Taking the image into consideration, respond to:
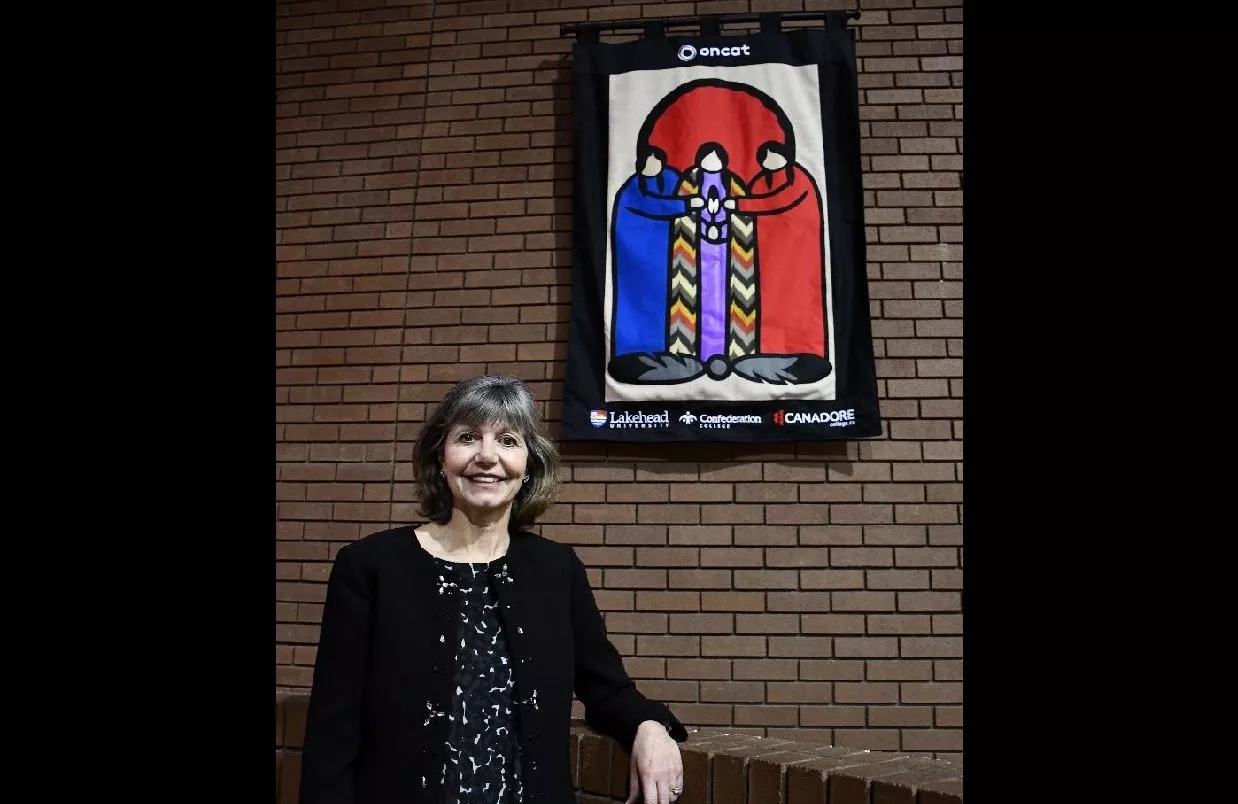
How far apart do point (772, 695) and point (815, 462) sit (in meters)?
0.79

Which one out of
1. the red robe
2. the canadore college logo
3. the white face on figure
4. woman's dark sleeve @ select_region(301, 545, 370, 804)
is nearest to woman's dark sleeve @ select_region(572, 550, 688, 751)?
woman's dark sleeve @ select_region(301, 545, 370, 804)

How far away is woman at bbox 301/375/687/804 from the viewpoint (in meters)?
1.56

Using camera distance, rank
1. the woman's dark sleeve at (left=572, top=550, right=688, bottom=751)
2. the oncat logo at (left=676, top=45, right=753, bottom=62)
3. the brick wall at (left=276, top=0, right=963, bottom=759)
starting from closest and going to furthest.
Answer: the woman's dark sleeve at (left=572, top=550, right=688, bottom=751) < the brick wall at (left=276, top=0, right=963, bottom=759) < the oncat logo at (left=676, top=45, right=753, bottom=62)

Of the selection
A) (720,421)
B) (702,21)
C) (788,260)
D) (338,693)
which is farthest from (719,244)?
(338,693)

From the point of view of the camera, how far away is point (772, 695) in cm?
274

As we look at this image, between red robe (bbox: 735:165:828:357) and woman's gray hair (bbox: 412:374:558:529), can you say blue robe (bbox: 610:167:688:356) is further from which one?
woman's gray hair (bbox: 412:374:558:529)

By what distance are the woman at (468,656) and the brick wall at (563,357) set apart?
3.52 ft

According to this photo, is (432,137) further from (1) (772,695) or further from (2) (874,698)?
(2) (874,698)

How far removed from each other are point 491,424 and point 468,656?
47 centimetres

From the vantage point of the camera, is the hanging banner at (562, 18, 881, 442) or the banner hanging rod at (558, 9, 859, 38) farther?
the banner hanging rod at (558, 9, 859, 38)

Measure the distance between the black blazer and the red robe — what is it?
1479mm

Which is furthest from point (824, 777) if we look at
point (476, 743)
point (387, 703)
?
point (387, 703)

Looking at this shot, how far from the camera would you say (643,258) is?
2.97m

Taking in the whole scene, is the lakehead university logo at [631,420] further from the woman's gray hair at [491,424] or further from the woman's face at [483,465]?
the woman's face at [483,465]
